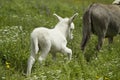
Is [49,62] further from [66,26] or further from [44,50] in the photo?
[66,26]

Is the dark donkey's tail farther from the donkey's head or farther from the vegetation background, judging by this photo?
the donkey's head

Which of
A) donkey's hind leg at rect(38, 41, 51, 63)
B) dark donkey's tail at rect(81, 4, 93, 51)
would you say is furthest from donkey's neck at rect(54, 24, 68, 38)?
dark donkey's tail at rect(81, 4, 93, 51)

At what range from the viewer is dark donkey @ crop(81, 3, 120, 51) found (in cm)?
1221

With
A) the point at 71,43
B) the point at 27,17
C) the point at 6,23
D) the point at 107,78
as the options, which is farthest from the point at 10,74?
the point at 27,17

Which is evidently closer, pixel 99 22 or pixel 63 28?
pixel 63 28

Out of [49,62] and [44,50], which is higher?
[44,50]

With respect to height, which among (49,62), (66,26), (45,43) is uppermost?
(66,26)

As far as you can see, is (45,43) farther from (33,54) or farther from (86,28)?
(86,28)

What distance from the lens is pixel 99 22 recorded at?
40.6 feet

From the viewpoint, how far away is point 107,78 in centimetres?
805

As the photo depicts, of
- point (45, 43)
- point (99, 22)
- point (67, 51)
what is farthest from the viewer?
point (99, 22)

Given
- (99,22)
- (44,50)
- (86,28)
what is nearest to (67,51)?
(44,50)

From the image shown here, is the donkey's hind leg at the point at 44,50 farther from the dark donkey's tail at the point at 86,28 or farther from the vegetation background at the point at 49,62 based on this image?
the dark donkey's tail at the point at 86,28

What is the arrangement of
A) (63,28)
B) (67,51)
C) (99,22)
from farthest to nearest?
(99,22) < (63,28) < (67,51)
